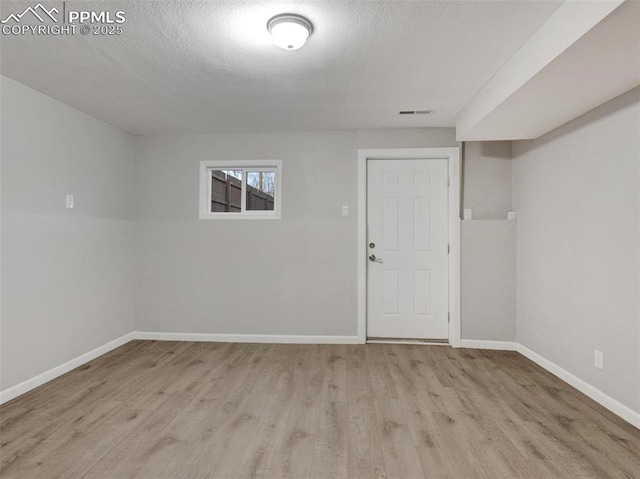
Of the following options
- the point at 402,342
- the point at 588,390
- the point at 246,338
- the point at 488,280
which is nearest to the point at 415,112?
the point at 488,280

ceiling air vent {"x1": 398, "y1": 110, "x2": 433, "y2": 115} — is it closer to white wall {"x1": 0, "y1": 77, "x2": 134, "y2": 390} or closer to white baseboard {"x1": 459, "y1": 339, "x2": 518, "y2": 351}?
white baseboard {"x1": 459, "y1": 339, "x2": 518, "y2": 351}

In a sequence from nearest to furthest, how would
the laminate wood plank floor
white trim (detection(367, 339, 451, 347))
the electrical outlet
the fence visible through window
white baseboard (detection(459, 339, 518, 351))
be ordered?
1. the laminate wood plank floor
2. the electrical outlet
3. white baseboard (detection(459, 339, 518, 351))
4. white trim (detection(367, 339, 451, 347))
5. the fence visible through window

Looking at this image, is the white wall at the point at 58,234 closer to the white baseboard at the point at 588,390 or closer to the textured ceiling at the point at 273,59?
the textured ceiling at the point at 273,59

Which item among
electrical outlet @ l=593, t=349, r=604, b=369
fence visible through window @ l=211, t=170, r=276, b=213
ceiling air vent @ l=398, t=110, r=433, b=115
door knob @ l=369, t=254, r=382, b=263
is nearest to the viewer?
electrical outlet @ l=593, t=349, r=604, b=369

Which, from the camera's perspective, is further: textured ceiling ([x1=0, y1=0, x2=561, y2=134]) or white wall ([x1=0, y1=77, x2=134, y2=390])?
white wall ([x1=0, y1=77, x2=134, y2=390])

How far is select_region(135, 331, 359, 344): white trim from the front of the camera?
3893 mm

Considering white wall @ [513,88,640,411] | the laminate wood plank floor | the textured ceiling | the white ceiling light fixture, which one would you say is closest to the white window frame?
the textured ceiling

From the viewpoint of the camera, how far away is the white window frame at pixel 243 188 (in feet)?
13.1

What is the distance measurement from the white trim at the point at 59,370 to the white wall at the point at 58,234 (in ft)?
0.14

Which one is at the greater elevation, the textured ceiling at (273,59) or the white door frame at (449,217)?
the textured ceiling at (273,59)

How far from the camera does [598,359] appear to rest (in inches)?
99.5

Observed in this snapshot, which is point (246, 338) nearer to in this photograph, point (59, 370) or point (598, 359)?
point (59, 370)

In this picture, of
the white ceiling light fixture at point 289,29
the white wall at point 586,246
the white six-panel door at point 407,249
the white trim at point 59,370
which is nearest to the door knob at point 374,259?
the white six-panel door at point 407,249

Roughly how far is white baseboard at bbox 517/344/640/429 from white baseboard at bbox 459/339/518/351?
18 cm
